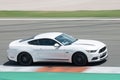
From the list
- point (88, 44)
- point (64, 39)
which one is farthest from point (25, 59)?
point (88, 44)

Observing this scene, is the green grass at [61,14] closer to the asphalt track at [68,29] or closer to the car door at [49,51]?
the asphalt track at [68,29]

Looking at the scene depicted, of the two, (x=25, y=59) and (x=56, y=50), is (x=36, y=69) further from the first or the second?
(x=56, y=50)

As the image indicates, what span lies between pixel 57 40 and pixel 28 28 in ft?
37.8

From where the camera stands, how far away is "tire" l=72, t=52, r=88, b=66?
60.3 feet

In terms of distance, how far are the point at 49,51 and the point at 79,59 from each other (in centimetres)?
133

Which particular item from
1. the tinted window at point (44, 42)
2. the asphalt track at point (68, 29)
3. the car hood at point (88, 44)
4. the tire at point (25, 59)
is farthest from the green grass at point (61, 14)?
the tire at point (25, 59)

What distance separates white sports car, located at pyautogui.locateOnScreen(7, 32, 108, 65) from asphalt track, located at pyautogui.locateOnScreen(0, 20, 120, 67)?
51.8 inches

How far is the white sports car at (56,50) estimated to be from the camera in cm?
1842

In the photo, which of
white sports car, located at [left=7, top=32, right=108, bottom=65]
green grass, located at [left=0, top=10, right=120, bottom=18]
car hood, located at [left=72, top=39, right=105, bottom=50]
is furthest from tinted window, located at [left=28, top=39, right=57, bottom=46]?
green grass, located at [left=0, top=10, right=120, bottom=18]

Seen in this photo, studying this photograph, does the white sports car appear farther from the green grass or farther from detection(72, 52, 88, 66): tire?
the green grass

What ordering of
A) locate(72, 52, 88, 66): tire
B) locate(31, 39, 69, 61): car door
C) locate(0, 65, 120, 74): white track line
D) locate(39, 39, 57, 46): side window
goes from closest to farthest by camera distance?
locate(0, 65, 120, 74): white track line → locate(72, 52, 88, 66): tire → locate(31, 39, 69, 61): car door → locate(39, 39, 57, 46): side window

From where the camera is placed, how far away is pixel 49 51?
18.8m

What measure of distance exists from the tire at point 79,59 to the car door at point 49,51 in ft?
1.16

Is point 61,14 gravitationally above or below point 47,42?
above
